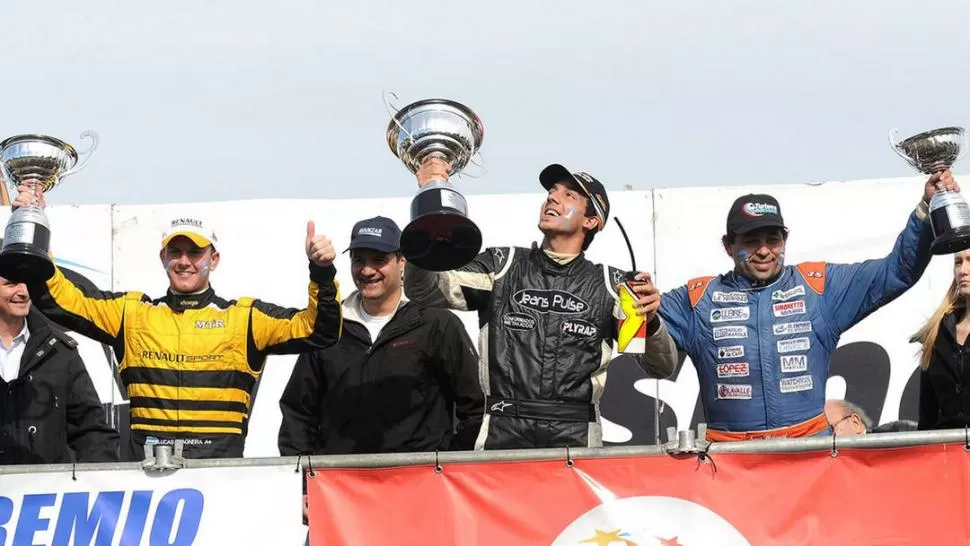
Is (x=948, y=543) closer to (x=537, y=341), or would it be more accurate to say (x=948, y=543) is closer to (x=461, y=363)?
(x=537, y=341)

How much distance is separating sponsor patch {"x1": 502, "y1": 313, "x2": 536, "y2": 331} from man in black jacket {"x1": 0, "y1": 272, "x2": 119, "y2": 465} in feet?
6.75

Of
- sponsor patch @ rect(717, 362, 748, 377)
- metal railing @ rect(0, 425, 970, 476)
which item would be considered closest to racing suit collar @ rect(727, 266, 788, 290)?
sponsor patch @ rect(717, 362, 748, 377)

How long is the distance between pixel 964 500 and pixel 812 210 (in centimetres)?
304

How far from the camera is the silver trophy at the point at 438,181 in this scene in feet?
17.9

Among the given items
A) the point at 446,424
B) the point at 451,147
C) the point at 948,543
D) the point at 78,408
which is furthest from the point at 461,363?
the point at 948,543

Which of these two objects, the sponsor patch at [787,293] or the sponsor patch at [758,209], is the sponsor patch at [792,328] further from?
the sponsor patch at [758,209]

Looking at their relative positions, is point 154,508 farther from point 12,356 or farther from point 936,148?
point 936,148

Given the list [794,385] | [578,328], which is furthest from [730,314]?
[578,328]

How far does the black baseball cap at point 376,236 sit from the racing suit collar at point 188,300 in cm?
78

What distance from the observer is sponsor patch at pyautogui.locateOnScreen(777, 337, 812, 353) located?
229 inches

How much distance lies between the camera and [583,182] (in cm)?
611

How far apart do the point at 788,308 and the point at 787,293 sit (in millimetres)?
81

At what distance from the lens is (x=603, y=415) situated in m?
7.61

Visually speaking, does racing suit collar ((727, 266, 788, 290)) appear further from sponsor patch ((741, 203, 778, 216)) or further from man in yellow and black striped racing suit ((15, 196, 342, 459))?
man in yellow and black striped racing suit ((15, 196, 342, 459))
